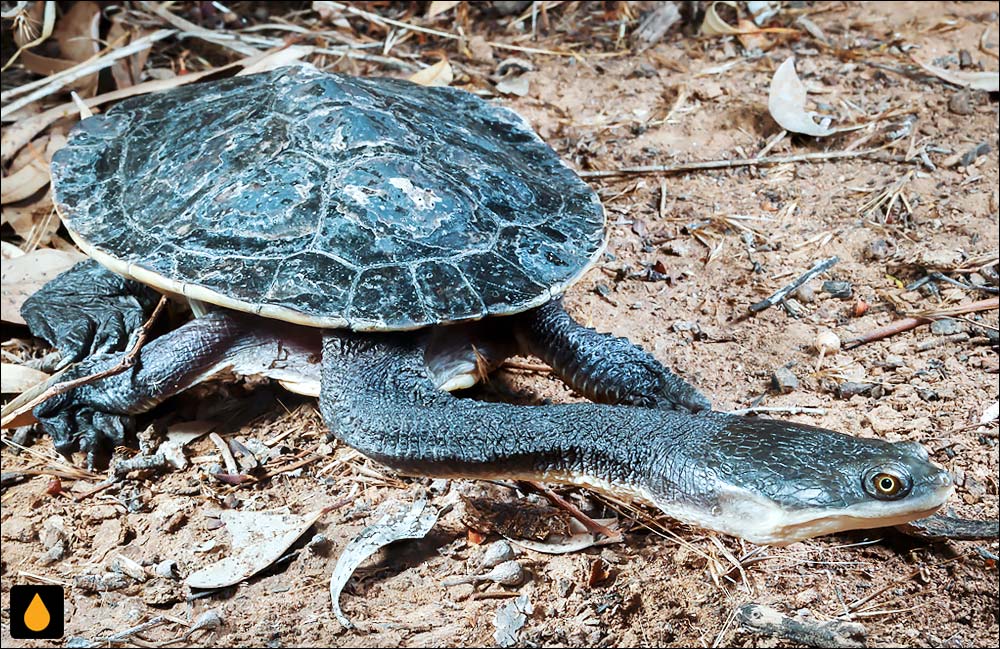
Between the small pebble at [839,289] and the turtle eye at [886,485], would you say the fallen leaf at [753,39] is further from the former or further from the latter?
the turtle eye at [886,485]

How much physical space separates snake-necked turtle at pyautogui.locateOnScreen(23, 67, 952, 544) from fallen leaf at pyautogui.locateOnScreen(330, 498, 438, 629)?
0.15 metres

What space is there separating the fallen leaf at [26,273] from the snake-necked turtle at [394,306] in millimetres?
132

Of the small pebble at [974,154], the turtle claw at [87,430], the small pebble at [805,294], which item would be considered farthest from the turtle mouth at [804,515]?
the small pebble at [974,154]

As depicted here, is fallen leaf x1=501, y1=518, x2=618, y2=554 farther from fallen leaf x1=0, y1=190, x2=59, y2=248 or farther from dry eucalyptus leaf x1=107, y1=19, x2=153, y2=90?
dry eucalyptus leaf x1=107, y1=19, x2=153, y2=90

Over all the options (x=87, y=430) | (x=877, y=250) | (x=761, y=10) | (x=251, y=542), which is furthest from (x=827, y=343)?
(x=761, y=10)

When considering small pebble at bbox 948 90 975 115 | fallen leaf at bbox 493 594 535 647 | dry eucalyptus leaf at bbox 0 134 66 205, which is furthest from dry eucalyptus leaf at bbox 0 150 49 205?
small pebble at bbox 948 90 975 115

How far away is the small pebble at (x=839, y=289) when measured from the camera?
122 inches

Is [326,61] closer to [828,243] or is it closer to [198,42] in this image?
[198,42]

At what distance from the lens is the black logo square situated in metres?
1.99

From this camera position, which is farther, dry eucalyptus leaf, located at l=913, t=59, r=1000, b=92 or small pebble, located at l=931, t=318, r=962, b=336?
dry eucalyptus leaf, located at l=913, t=59, r=1000, b=92

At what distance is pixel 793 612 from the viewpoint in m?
1.98

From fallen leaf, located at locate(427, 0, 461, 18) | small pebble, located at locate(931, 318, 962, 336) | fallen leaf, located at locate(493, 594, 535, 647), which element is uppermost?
fallen leaf, located at locate(427, 0, 461, 18)

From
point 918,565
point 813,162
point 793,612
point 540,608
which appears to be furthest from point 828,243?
point 540,608

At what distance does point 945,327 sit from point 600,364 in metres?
1.22
